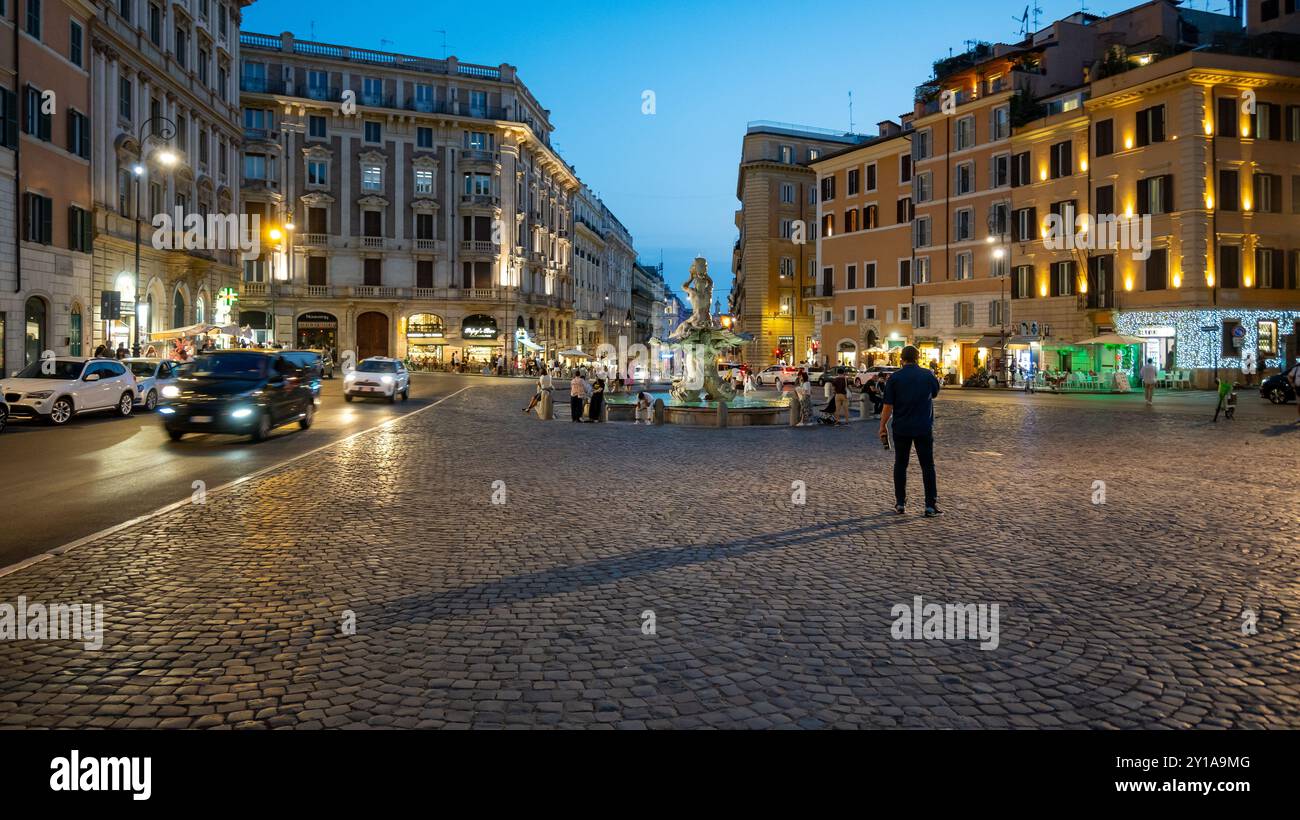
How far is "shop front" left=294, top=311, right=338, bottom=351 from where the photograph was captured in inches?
2776

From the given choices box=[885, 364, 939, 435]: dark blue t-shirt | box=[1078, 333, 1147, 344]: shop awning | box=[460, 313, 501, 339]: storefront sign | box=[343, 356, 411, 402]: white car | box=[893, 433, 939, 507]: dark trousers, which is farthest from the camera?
box=[460, 313, 501, 339]: storefront sign

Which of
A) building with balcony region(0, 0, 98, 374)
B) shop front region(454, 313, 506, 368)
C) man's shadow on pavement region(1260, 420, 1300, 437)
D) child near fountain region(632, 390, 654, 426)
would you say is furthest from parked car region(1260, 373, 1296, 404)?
shop front region(454, 313, 506, 368)

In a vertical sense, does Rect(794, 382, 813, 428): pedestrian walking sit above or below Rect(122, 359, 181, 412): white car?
below

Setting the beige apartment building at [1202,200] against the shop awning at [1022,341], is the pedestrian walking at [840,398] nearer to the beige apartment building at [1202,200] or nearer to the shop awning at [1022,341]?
the beige apartment building at [1202,200]

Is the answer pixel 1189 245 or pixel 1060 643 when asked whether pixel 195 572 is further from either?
pixel 1189 245

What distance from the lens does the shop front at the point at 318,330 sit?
70500 mm

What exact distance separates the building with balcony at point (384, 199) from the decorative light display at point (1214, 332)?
4568 cm

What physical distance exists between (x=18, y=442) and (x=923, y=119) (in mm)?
51116

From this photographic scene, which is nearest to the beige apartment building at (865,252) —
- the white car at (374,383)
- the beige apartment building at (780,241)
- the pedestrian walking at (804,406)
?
the beige apartment building at (780,241)

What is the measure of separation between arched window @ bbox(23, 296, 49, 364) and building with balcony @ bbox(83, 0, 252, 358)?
2.64 metres

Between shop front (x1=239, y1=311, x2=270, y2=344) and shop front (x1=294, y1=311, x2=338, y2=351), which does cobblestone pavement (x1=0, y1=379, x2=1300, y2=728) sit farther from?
shop front (x1=294, y1=311, x2=338, y2=351)

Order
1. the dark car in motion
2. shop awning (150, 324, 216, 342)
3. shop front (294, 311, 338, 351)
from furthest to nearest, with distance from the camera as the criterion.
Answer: shop front (294, 311, 338, 351) → shop awning (150, 324, 216, 342) → the dark car in motion

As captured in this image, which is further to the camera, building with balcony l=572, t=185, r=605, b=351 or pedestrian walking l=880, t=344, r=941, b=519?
building with balcony l=572, t=185, r=605, b=351
